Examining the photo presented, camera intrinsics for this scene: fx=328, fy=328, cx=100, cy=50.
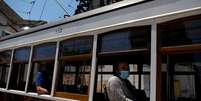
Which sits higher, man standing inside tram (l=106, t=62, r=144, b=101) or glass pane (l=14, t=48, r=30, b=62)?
glass pane (l=14, t=48, r=30, b=62)

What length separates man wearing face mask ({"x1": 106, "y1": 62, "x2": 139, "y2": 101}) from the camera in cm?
370

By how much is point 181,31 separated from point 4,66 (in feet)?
17.1

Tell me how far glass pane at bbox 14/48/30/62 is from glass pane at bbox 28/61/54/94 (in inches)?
14.4

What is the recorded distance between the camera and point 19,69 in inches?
257

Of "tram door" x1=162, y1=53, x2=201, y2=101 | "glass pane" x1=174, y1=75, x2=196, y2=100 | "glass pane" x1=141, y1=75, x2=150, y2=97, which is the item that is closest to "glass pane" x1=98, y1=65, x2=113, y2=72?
"glass pane" x1=141, y1=75, x2=150, y2=97

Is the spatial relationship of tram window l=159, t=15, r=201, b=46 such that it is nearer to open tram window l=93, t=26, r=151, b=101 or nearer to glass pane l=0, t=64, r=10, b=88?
open tram window l=93, t=26, r=151, b=101

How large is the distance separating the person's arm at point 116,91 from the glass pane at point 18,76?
2730 millimetres

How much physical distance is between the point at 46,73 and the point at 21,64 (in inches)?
48.8

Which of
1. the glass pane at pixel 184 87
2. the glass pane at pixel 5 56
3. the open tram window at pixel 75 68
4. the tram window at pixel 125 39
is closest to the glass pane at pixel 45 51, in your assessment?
the open tram window at pixel 75 68

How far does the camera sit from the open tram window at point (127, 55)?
3504 millimetres

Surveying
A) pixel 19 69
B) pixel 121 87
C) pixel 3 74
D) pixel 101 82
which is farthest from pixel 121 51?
pixel 3 74

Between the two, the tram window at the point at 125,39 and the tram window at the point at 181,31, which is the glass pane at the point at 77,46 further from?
the tram window at the point at 181,31

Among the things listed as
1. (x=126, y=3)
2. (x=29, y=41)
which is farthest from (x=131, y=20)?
(x=29, y=41)

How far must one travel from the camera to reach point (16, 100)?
20.0 ft
